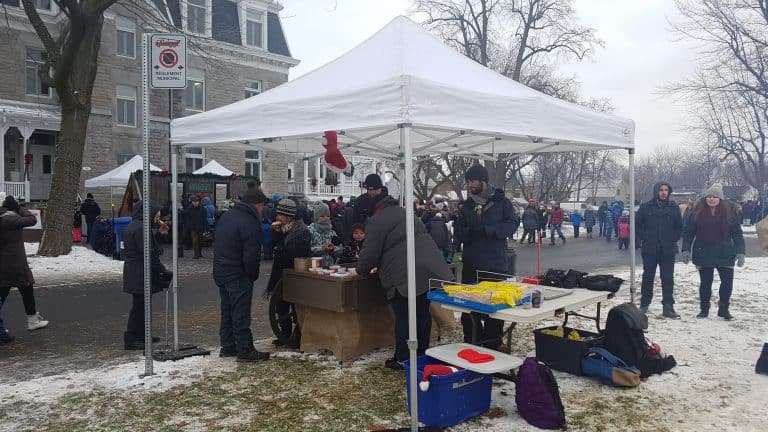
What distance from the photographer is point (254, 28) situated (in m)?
30.2

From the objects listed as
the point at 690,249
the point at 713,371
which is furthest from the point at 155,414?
the point at 690,249

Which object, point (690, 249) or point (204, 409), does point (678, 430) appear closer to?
point (204, 409)

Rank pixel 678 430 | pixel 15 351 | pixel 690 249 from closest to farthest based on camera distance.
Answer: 1. pixel 678 430
2. pixel 15 351
3. pixel 690 249

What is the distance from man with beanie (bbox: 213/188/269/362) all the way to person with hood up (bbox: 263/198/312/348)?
48cm

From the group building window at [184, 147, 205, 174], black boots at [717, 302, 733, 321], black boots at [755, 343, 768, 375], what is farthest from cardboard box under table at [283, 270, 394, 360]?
building window at [184, 147, 205, 174]

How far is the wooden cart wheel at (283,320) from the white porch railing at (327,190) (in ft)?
78.4

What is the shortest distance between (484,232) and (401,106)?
2.03 meters

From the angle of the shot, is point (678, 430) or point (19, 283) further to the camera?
point (19, 283)

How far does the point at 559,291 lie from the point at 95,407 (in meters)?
4.06

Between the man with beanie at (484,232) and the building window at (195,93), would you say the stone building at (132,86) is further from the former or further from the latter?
the man with beanie at (484,232)

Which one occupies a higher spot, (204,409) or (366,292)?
(366,292)

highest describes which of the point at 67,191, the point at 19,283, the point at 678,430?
the point at 67,191

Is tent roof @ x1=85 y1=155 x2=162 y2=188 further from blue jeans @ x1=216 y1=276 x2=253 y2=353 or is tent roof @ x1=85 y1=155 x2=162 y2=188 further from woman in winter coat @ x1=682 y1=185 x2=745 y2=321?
woman in winter coat @ x1=682 y1=185 x2=745 y2=321

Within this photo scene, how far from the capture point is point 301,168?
36.6m
